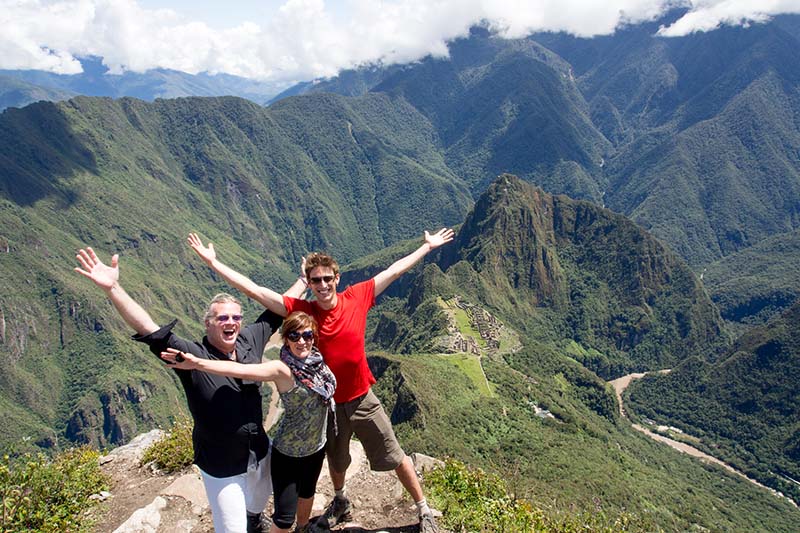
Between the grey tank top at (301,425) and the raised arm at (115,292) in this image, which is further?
the grey tank top at (301,425)

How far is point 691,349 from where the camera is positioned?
183250mm

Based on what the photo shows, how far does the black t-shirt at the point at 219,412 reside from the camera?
754cm

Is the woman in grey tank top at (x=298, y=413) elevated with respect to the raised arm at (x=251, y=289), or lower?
lower

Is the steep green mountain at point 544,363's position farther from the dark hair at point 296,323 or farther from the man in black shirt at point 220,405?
the dark hair at point 296,323

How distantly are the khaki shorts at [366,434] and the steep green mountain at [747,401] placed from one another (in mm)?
137297

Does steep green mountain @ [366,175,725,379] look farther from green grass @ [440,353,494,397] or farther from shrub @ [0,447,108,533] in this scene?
shrub @ [0,447,108,533]

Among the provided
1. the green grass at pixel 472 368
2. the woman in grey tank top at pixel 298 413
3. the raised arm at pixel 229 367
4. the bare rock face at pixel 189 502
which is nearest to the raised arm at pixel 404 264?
the woman in grey tank top at pixel 298 413

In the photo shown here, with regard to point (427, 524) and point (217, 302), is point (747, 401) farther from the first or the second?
point (217, 302)

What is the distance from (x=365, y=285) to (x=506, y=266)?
554 ft

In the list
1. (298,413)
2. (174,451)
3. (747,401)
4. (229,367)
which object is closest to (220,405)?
(229,367)

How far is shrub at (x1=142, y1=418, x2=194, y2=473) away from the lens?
13.4m

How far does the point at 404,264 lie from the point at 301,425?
3847 mm

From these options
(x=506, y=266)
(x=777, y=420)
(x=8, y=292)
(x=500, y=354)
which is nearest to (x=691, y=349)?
(x=777, y=420)

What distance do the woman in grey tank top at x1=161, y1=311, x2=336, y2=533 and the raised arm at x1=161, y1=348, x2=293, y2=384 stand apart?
0.02 metres
